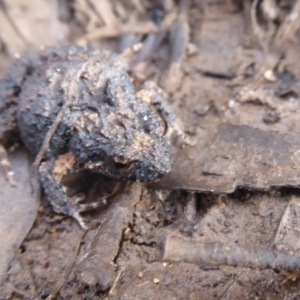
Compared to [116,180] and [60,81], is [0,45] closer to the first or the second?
[60,81]

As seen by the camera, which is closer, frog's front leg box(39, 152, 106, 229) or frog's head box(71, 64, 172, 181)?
frog's head box(71, 64, 172, 181)

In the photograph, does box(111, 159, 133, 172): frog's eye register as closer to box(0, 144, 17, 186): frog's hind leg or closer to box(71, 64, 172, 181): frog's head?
box(71, 64, 172, 181): frog's head

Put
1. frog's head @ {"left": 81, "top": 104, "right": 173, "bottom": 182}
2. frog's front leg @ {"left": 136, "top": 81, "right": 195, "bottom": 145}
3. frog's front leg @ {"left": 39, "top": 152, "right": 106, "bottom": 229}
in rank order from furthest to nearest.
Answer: frog's front leg @ {"left": 136, "top": 81, "right": 195, "bottom": 145} < frog's front leg @ {"left": 39, "top": 152, "right": 106, "bottom": 229} < frog's head @ {"left": 81, "top": 104, "right": 173, "bottom": 182}

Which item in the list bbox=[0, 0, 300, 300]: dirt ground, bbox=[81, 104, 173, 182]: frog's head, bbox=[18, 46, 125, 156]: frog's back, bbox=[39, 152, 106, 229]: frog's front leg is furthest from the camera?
bbox=[18, 46, 125, 156]: frog's back

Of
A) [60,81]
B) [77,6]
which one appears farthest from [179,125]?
[77,6]

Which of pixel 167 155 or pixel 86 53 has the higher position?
pixel 86 53

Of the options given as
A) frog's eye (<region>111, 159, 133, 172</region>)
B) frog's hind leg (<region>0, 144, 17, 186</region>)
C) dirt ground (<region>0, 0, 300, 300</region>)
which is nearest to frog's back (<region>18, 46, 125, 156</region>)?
frog's hind leg (<region>0, 144, 17, 186</region>)
